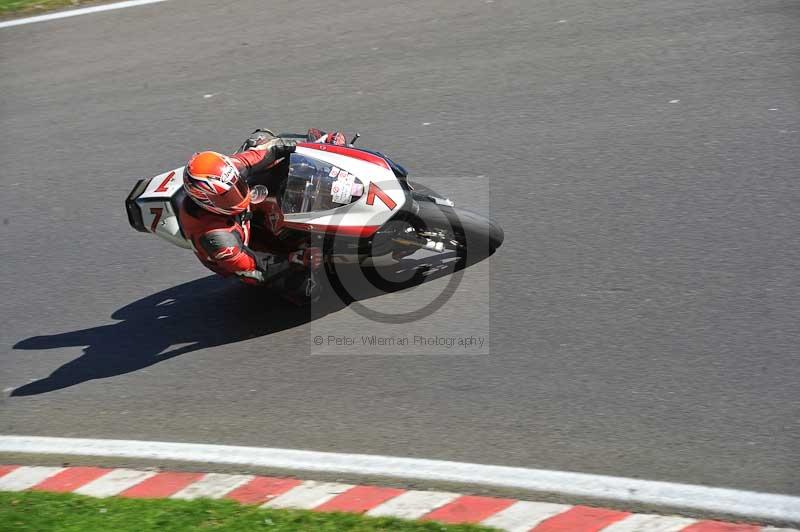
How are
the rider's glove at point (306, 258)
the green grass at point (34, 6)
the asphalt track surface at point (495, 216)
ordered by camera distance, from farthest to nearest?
1. the green grass at point (34, 6)
2. the rider's glove at point (306, 258)
3. the asphalt track surface at point (495, 216)

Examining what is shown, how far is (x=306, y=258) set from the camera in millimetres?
6562

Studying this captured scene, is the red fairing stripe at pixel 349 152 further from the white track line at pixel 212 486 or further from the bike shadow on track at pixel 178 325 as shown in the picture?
the white track line at pixel 212 486

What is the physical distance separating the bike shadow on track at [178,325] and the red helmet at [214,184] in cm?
111

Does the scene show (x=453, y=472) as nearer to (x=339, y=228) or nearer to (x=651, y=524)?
(x=651, y=524)

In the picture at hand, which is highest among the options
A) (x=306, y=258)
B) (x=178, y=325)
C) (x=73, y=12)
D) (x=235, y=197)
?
(x=73, y=12)

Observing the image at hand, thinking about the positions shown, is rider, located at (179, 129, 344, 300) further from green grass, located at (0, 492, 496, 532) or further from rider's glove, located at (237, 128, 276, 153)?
green grass, located at (0, 492, 496, 532)

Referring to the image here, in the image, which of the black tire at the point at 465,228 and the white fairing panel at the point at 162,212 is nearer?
the white fairing panel at the point at 162,212

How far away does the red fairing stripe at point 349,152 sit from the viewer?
21.5 feet

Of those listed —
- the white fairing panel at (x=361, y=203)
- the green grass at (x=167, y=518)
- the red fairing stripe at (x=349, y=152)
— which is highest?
the red fairing stripe at (x=349, y=152)

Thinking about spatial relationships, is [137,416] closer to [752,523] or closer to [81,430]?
[81,430]

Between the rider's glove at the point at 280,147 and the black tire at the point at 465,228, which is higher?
the rider's glove at the point at 280,147

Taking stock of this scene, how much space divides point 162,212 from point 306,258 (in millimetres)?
1043

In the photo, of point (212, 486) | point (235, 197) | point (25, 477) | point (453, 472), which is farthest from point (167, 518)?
point (235, 197)

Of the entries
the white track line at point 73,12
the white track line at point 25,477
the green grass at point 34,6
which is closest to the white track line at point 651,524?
the white track line at point 25,477
